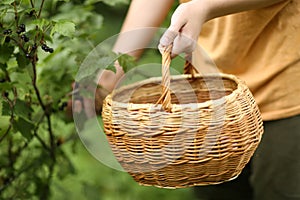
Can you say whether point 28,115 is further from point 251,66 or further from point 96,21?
point 251,66

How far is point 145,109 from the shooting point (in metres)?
1.43

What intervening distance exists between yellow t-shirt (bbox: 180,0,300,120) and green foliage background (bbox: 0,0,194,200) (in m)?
Answer: 0.33

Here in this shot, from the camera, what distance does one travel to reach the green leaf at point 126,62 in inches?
69.1

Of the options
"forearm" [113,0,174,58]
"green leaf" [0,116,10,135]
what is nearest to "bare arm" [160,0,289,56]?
"forearm" [113,0,174,58]

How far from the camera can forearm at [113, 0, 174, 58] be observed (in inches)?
73.2

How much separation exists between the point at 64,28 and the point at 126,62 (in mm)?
250

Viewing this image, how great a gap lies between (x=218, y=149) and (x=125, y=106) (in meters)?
0.20

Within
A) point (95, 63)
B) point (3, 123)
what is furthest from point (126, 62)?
point (3, 123)

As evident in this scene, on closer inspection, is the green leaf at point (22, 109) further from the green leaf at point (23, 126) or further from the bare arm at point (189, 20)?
the bare arm at point (189, 20)

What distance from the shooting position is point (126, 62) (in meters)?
1.77

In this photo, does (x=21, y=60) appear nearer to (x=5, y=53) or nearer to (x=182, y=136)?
(x=5, y=53)

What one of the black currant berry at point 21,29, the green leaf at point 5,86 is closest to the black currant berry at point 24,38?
the black currant berry at point 21,29

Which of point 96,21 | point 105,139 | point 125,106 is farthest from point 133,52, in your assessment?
point 125,106

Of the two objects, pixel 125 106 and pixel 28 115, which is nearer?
pixel 125 106
